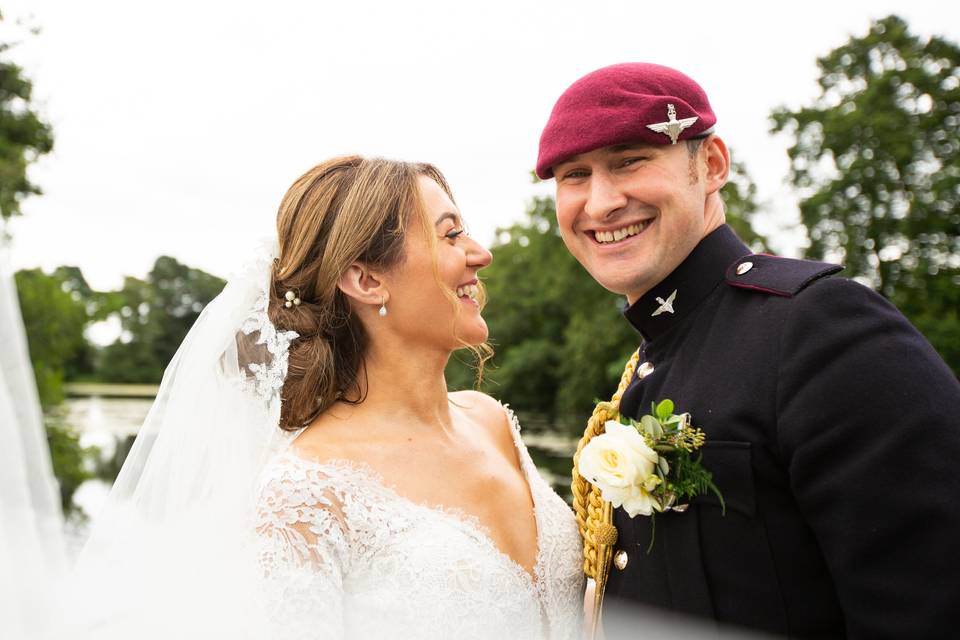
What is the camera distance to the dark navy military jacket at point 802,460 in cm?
193

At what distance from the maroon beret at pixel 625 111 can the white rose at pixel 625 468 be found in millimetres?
957

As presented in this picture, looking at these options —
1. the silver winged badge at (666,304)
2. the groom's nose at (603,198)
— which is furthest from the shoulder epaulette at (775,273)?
the groom's nose at (603,198)

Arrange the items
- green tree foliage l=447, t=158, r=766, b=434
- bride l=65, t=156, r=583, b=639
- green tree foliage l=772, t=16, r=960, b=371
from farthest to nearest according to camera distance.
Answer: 1. green tree foliage l=447, t=158, r=766, b=434
2. green tree foliage l=772, t=16, r=960, b=371
3. bride l=65, t=156, r=583, b=639

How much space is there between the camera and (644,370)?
112 inches

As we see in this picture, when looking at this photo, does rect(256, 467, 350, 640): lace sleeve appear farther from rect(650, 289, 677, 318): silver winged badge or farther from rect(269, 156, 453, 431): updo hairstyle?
rect(650, 289, 677, 318): silver winged badge

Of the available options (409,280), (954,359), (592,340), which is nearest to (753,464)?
(409,280)

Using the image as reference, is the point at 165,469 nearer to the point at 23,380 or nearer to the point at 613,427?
the point at 23,380

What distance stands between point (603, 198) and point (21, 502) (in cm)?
191

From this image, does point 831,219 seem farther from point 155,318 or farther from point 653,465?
point 155,318

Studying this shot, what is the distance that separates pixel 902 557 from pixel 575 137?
1.58 meters

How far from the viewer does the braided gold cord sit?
9.16ft

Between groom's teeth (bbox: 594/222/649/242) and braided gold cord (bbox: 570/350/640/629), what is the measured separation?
0.51 meters

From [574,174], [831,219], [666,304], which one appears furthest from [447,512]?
[831,219]

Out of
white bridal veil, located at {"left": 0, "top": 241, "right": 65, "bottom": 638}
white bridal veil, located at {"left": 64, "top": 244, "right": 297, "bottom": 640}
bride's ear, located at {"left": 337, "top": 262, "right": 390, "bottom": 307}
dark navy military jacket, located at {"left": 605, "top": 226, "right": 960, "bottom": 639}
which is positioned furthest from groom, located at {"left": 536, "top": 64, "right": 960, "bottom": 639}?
white bridal veil, located at {"left": 0, "top": 241, "right": 65, "bottom": 638}
